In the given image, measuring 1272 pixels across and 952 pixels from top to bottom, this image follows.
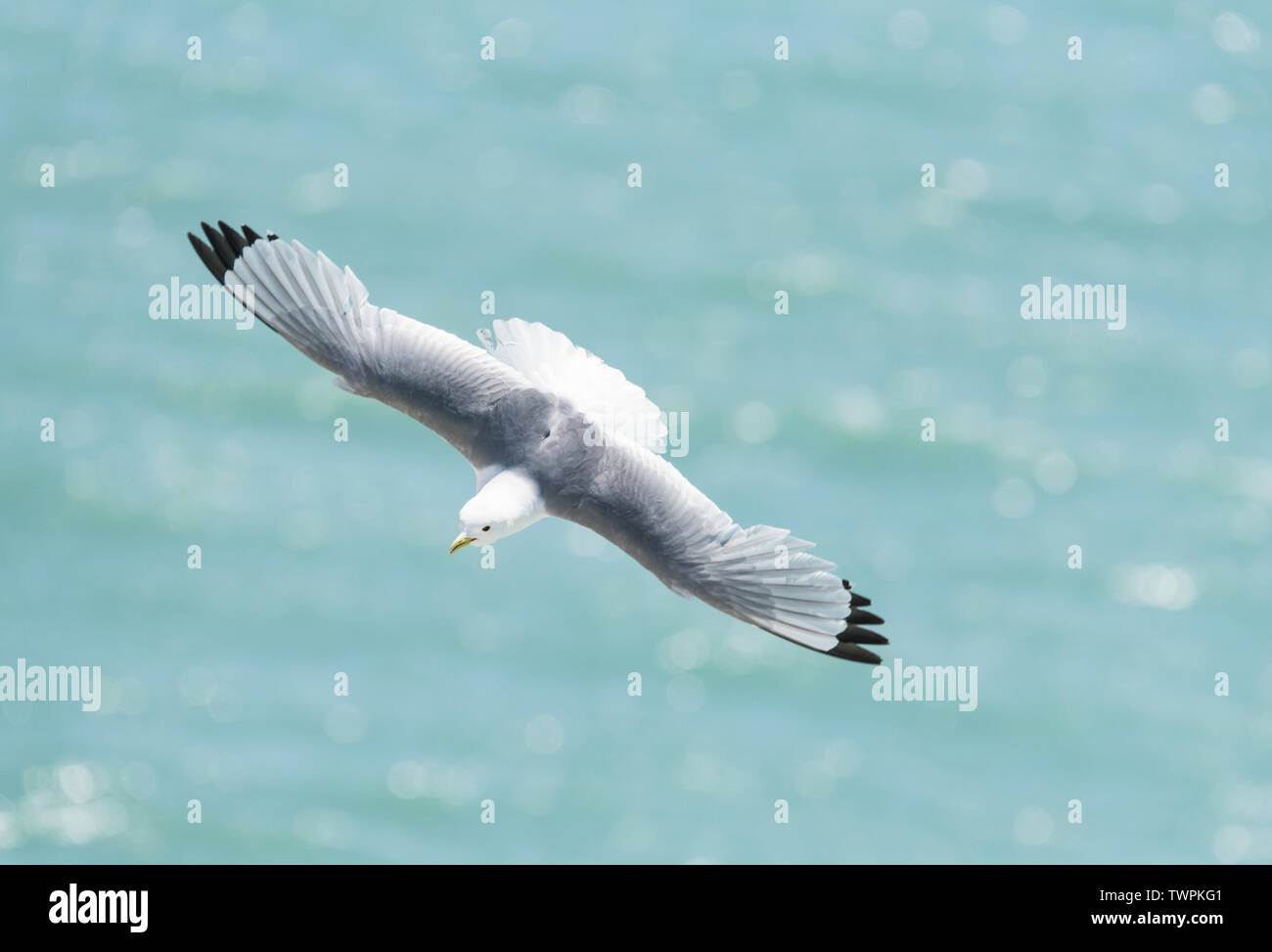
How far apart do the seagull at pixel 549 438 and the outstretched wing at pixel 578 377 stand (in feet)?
0.03

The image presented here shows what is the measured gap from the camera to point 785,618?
15641 millimetres

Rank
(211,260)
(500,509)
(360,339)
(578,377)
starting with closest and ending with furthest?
(500,509)
(360,339)
(578,377)
(211,260)

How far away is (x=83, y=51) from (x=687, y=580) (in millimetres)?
20652

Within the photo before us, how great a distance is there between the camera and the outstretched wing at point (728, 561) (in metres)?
15.6

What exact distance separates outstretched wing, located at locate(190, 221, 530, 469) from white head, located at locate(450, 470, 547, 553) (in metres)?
0.45

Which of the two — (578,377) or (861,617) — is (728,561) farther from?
(578,377)

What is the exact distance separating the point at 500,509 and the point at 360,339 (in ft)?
6.30

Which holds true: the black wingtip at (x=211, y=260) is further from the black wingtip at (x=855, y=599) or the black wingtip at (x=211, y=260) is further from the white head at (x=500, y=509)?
the black wingtip at (x=855, y=599)

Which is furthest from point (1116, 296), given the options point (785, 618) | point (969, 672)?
point (785, 618)

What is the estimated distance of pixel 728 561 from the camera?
15.7m

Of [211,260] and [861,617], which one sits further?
[211,260]

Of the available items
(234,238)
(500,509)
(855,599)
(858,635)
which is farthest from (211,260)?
(858,635)

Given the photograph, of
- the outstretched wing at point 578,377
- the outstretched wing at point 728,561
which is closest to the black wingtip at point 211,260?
the outstretched wing at point 578,377

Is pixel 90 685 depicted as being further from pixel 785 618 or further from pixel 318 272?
pixel 785 618
